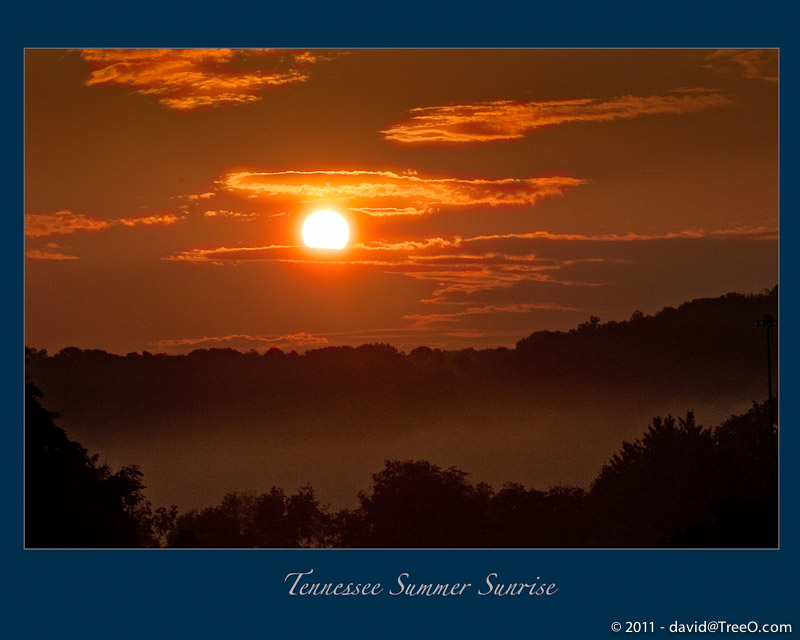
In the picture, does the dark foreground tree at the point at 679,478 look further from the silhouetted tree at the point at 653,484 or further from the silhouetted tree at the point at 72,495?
the silhouetted tree at the point at 72,495

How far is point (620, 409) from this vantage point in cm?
2719

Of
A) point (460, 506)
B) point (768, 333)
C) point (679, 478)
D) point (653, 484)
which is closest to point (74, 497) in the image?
point (460, 506)

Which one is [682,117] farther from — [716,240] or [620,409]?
[620,409]

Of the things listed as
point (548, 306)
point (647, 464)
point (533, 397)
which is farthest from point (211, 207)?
point (647, 464)

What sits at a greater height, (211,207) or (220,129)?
(220,129)

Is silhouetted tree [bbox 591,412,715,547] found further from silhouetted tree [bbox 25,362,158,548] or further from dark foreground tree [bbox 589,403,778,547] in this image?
silhouetted tree [bbox 25,362,158,548]

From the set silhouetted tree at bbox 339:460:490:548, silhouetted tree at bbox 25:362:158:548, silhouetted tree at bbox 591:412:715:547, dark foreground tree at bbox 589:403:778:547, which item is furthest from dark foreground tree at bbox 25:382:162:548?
dark foreground tree at bbox 589:403:778:547

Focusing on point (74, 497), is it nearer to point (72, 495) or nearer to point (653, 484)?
point (72, 495)

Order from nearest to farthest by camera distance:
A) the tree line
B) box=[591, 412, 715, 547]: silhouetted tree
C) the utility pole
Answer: the tree line < the utility pole < box=[591, 412, 715, 547]: silhouetted tree

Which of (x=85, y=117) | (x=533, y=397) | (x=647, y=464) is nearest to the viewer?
(x=85, y=117)

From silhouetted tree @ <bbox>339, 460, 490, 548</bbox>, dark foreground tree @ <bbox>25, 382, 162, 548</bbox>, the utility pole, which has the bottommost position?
silhouetted tree @ <bbox>339, 460, 490, 548</bbox>

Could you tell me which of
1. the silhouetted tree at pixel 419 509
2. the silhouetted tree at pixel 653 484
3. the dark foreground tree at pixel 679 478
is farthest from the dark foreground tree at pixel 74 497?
the dark foreground tree at pixel 679 478

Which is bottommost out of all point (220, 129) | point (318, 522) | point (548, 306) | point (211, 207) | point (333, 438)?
point (318, 522)

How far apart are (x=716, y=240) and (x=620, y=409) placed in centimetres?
587
